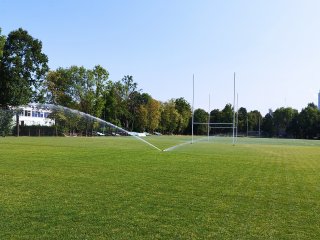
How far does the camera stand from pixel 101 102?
94.2m

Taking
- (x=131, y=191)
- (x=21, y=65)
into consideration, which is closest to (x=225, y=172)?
(x=131, y=191)

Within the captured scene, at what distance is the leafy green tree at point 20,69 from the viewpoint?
69.4 m

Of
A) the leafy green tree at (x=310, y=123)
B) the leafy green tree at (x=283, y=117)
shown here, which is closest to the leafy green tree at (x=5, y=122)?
the leafy green tree at (x=310, y=123)

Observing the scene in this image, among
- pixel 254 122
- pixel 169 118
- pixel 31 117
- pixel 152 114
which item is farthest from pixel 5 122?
pixel 254 122

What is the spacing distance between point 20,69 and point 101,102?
1003 inches

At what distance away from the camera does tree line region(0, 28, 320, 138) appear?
69938 mm

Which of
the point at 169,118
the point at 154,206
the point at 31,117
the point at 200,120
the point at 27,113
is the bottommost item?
the point at 154,206

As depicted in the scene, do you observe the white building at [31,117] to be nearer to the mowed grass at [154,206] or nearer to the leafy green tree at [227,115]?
the mowed grass at [154,206]

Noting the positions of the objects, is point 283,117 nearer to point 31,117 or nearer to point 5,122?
point 31,117

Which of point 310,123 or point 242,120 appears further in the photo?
point 242,120

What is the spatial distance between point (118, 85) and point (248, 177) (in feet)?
345

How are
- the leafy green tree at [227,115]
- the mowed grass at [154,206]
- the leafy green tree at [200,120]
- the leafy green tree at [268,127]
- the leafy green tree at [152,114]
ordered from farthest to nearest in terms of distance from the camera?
1. the leafy green tree at [268,127]
2. the leafy green tree at [227,115]
3. the leafy green tree at [200,120]
4. the leafy green tree at [152,114]
5. the mowed grass at [154,206]

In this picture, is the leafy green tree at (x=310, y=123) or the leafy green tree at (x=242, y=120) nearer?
the leafy green tree at (x=310, y=123)

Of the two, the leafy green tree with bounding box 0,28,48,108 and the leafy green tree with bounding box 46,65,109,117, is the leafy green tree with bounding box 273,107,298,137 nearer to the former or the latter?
the leafy green tree with bounding box 46,65,109,117
